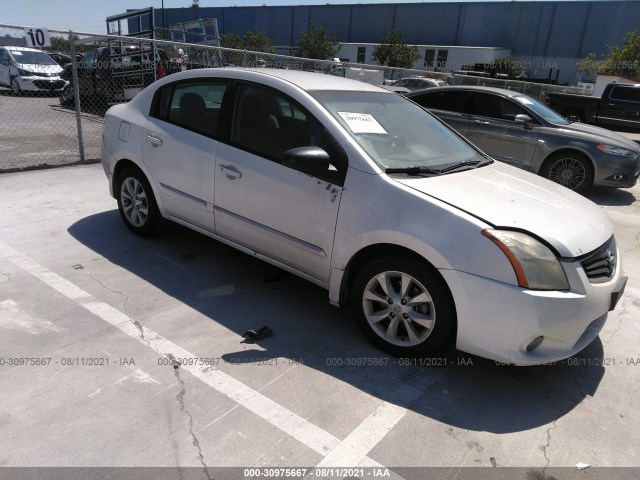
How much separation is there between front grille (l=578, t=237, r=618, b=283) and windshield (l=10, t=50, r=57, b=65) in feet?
66.0

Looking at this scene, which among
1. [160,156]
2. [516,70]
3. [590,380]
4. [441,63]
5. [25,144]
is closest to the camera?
[590,380]

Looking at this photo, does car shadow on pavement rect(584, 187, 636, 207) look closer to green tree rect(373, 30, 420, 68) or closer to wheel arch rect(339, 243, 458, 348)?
wheel arch rect(339, 243, 458, 348)

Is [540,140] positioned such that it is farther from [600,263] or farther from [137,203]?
[137,203]

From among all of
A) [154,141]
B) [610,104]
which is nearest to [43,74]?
[154,141]

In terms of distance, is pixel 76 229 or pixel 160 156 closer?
pixel 160 156

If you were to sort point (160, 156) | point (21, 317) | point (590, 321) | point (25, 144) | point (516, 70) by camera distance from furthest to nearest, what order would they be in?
1. point (516, 70)
2. point (25, 144)
3. point (160, 156)
4. point (21, 317)
5. point (590, 321)

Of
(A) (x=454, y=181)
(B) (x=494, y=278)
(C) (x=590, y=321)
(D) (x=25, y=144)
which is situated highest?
(A) (x=454, y=181)

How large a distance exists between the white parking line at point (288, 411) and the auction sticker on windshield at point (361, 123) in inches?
68.6

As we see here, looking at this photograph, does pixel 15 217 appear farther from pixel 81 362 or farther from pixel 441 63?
pixel 441 63

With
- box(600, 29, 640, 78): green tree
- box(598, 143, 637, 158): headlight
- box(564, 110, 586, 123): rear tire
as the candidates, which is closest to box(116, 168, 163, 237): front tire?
box(598, 143, 637, 158): headlight

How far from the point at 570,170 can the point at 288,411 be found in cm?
711

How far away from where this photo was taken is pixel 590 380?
3139 mm

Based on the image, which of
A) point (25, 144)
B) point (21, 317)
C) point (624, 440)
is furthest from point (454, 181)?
point (25, 144)

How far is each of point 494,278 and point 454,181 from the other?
0.84 metres
